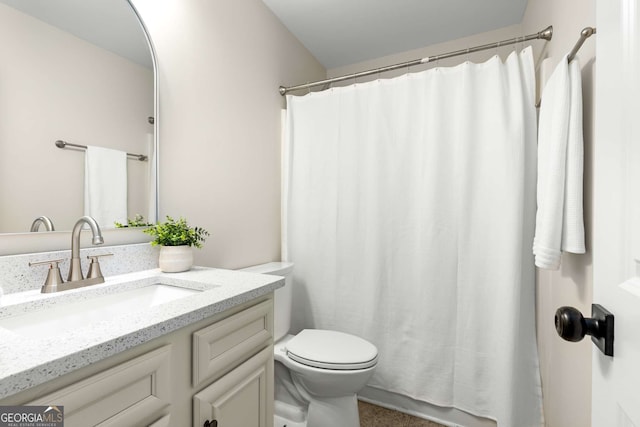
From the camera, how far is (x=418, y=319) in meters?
1.73

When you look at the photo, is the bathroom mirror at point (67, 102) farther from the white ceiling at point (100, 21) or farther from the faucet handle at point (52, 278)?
the faucet handle at point (52, 278)

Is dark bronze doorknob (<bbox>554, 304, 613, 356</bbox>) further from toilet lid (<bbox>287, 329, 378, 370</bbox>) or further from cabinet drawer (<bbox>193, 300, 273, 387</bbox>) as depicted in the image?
toilet lid (<bbox>287, 329, 378, 370</bbox>)

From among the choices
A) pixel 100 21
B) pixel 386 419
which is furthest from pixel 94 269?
pixel 386 419

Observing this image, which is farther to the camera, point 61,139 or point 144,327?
point 61,139

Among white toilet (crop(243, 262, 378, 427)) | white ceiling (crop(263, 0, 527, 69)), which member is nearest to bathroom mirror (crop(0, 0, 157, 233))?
white toilet (crop(243, 262, 378, 427))

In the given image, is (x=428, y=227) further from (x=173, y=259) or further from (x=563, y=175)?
(x=173, y=259)

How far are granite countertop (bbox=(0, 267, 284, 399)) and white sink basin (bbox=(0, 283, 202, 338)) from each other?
0.04ft

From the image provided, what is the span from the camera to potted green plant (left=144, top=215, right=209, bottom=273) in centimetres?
120

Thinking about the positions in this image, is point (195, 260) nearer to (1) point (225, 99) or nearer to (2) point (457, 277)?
(1) point (225, 99)

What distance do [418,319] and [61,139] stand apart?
1.78 metres

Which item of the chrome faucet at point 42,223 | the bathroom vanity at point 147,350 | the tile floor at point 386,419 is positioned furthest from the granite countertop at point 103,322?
the tile floor at point 386,419

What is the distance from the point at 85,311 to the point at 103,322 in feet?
1.10

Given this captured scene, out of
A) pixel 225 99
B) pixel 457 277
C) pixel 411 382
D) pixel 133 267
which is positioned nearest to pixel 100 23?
pixel 225 99

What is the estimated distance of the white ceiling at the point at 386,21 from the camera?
74.7 inches
